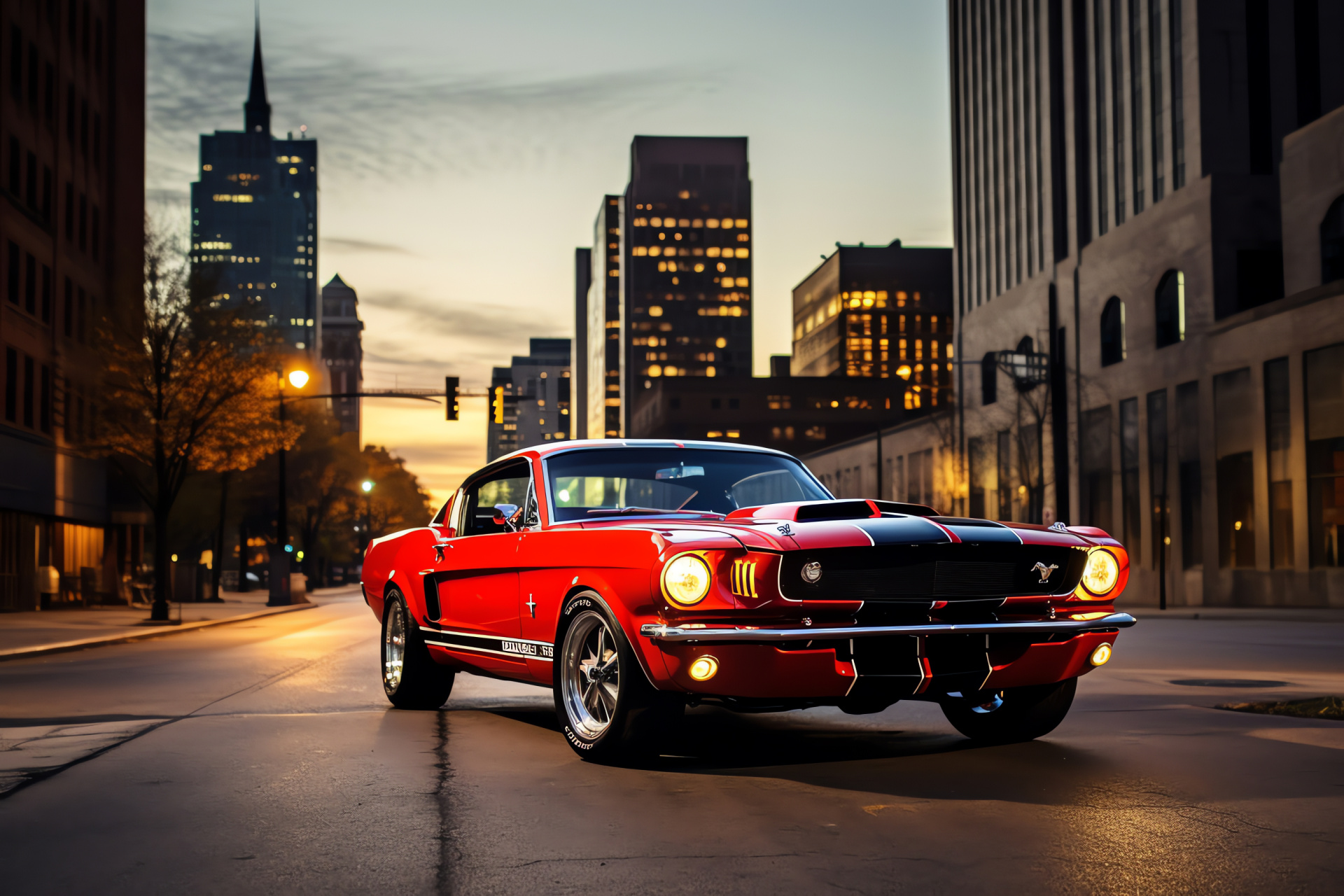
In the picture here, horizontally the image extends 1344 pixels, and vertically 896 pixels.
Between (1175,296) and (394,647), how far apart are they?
145ft

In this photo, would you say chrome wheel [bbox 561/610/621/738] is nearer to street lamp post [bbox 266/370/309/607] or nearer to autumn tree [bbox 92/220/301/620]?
autumn tree [bbox 92/220/301/620]

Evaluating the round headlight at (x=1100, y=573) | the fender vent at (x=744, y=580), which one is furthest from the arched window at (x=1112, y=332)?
the fender vent at (x=744, y=580)

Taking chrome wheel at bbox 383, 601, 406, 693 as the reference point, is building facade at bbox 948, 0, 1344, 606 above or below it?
above

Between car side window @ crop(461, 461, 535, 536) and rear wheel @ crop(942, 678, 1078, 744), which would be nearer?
rear wheel @ crop(942, 678, 1078, 744)

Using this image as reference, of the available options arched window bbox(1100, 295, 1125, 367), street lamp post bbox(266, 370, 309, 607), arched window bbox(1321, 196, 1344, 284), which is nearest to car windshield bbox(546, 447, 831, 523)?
street lamp post bbox(266, 370, 309, 607)

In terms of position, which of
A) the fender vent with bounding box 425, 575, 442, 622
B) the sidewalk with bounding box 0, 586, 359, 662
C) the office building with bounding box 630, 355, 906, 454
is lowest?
the sidewalk with bounding box 0, 586, 359, 662

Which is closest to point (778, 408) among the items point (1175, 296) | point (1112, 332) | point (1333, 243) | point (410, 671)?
point (1112, 332)

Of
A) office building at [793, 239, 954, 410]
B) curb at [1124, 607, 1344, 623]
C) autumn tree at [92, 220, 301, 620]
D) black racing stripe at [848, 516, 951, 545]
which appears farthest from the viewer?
office building at [793, 239, 954, 410]

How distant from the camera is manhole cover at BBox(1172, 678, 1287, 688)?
11883 millimetres

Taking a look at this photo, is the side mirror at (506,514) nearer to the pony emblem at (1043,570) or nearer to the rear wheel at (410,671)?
the rear wheel at (410,671)

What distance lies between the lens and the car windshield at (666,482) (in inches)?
324

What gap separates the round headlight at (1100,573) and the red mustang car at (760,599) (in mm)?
10

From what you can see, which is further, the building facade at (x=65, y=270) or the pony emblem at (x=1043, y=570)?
the building facade at (x=65, y=270)

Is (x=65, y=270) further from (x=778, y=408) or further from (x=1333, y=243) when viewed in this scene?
(x=778, y=408)
